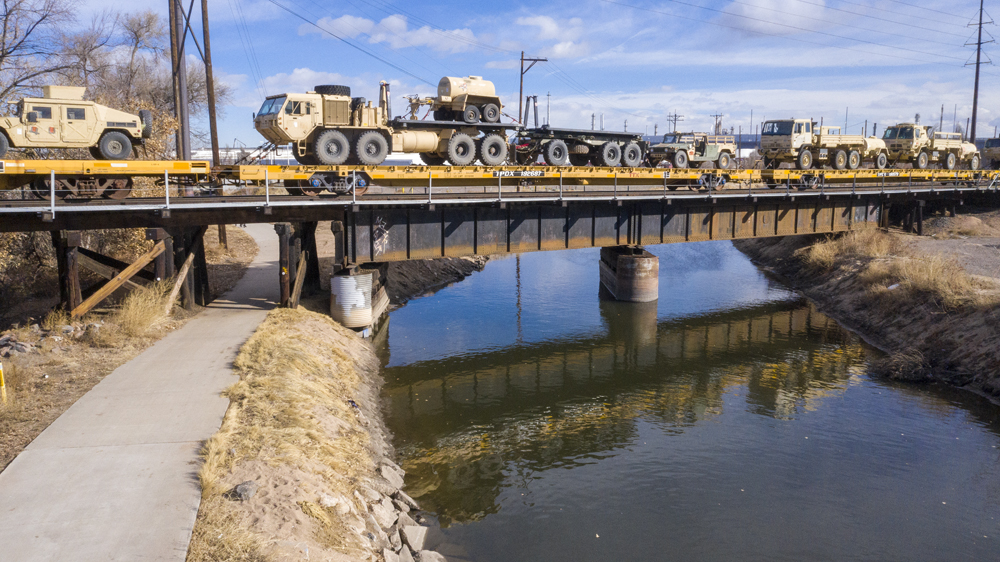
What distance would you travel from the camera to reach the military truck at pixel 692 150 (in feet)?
96.2

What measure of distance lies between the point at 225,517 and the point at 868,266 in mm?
26333

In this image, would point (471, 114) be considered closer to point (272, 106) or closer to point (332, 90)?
point (332, 90)

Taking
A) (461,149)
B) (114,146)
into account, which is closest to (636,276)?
(461,149)

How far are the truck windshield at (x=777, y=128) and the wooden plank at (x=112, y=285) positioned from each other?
93.0 ft

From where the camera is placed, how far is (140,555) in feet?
21.8

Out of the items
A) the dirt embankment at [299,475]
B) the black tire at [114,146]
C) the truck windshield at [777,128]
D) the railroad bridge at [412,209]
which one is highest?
the truck windshield at [777,128]

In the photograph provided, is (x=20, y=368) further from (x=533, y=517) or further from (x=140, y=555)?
(x=533, y=517)

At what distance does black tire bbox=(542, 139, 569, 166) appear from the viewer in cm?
2498

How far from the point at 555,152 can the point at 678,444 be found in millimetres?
14282

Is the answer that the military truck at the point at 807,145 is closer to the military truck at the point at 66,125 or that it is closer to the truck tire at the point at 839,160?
the truck tire at the point at 839,160

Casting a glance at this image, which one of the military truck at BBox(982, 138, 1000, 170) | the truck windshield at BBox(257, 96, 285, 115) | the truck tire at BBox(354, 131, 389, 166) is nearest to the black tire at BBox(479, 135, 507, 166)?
the truck tire at BBox(354, 131, 389, 166)

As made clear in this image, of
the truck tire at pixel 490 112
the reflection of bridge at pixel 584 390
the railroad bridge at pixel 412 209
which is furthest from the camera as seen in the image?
the truck tire at pixel 490 112

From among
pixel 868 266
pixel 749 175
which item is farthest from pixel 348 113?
pixel 868 266

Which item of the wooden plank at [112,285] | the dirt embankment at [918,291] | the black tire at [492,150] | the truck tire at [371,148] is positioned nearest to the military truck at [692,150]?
the dirt embankment at [918,291]
